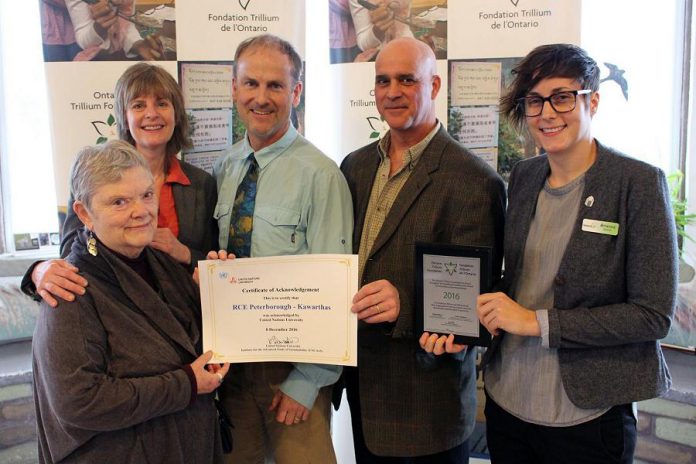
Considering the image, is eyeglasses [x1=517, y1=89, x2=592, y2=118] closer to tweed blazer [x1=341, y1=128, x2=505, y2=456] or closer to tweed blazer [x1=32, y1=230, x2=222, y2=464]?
tweed blazer [x1=341, y1=128, x2=505, y2=456]

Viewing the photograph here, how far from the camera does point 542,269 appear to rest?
1.80m

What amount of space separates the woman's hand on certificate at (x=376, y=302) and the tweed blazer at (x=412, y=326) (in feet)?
0.20

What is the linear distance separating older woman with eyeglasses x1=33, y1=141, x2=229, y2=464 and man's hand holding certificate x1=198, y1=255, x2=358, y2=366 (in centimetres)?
15

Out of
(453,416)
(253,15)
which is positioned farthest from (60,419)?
(253,15)

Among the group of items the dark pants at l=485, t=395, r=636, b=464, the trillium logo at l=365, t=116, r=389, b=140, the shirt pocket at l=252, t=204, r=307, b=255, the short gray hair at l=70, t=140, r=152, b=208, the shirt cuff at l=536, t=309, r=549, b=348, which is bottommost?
the dark pants at l=485, t=395, r=636, b=464

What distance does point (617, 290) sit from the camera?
5.52 feet

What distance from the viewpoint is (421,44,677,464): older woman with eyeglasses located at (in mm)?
1618

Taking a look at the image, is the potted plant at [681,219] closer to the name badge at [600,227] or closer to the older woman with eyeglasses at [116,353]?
the name badge at [600,227]

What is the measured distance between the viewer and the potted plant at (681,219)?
2906 mm

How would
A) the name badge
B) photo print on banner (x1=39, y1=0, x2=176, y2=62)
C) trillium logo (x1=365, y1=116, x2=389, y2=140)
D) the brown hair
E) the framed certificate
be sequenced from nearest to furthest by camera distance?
1. the name badge
2. the framed certificate
3. the brown hair
4. photo print on banner (x1=39, y1=0, x2=176, y2=62)
5. trillium logo (x1=365, y1=116, x2=389, y2=140)

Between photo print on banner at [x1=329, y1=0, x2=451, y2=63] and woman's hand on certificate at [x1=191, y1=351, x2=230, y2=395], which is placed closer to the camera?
woman's hand on certificate at [x1=191, y1=351, x2=230, y2=395]

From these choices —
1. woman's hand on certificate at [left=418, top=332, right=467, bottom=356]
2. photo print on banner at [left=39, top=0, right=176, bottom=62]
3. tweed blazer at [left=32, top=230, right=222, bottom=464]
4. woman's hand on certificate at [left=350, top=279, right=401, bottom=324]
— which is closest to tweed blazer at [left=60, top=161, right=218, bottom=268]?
tweed blazer at [left=32, top=230, right=222, bottom=464]

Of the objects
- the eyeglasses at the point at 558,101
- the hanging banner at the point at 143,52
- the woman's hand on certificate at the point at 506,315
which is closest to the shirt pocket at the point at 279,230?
the woman's hand on certificate at the point at 506,315

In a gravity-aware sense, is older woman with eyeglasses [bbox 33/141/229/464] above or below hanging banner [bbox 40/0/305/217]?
below
